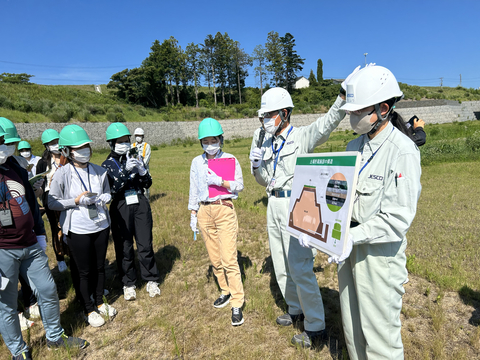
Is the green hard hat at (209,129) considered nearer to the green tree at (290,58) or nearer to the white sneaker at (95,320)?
the white sneaker at (95,320)

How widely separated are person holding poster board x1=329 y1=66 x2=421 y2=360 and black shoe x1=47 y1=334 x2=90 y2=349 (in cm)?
332

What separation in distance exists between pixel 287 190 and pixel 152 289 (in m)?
2.94

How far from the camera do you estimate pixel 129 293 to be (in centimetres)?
465

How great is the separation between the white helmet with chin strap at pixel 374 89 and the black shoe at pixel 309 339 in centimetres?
250

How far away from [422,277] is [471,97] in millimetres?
73825

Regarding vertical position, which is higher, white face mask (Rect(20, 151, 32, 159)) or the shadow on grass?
white face mask (Rect(20, 151, 32, 159))

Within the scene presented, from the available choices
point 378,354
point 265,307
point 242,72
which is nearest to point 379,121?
point 378,354

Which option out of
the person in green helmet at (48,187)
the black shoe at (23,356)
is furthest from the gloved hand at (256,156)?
the person in green helmet at (48,187)

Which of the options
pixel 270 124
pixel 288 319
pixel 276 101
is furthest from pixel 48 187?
pixel 288 319

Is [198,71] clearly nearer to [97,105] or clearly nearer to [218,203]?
[97,105]

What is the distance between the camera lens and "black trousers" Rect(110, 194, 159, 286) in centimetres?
465

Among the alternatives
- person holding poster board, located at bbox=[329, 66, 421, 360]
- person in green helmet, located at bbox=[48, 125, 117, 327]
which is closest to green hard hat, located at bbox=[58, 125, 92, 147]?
person in green helmet, located at bbox=[48, 125, 117, 327]

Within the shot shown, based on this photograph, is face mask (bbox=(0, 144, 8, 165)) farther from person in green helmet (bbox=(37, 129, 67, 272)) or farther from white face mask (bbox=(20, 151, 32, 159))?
white face mask (bbox=(20, 151, 32, 159))

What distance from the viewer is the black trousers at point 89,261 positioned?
12.9ft
